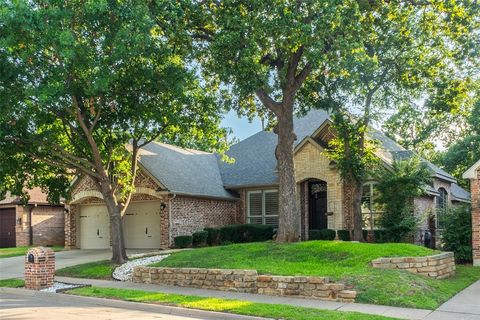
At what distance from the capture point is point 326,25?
1495cm

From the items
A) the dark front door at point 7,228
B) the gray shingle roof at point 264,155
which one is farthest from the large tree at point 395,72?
the dark front door at point 7,228

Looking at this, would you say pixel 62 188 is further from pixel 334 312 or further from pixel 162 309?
pixel 334 312

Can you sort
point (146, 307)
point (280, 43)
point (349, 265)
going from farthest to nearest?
point (280, 43) → point (349, 265) → point (146, 307)

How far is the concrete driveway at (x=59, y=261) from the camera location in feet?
60.6

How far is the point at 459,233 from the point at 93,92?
13.4 m

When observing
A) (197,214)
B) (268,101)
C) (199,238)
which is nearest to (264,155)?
(197,214)

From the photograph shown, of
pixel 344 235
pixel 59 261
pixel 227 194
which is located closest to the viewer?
pixel 59 261

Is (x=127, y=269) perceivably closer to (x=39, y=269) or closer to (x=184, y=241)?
(x=39, y=269)

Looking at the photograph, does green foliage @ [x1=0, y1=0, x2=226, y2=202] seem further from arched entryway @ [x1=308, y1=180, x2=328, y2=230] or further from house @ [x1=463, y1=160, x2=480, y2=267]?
house @ [x1=463, y1=160, x2=480, y2=267]

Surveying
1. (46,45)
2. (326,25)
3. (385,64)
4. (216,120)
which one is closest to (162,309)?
(46,45)

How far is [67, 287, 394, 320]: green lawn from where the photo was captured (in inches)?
393

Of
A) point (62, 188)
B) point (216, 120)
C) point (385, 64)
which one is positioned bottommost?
point (62, 188)

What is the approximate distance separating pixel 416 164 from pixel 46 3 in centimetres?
1500

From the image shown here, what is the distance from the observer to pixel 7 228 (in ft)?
102
